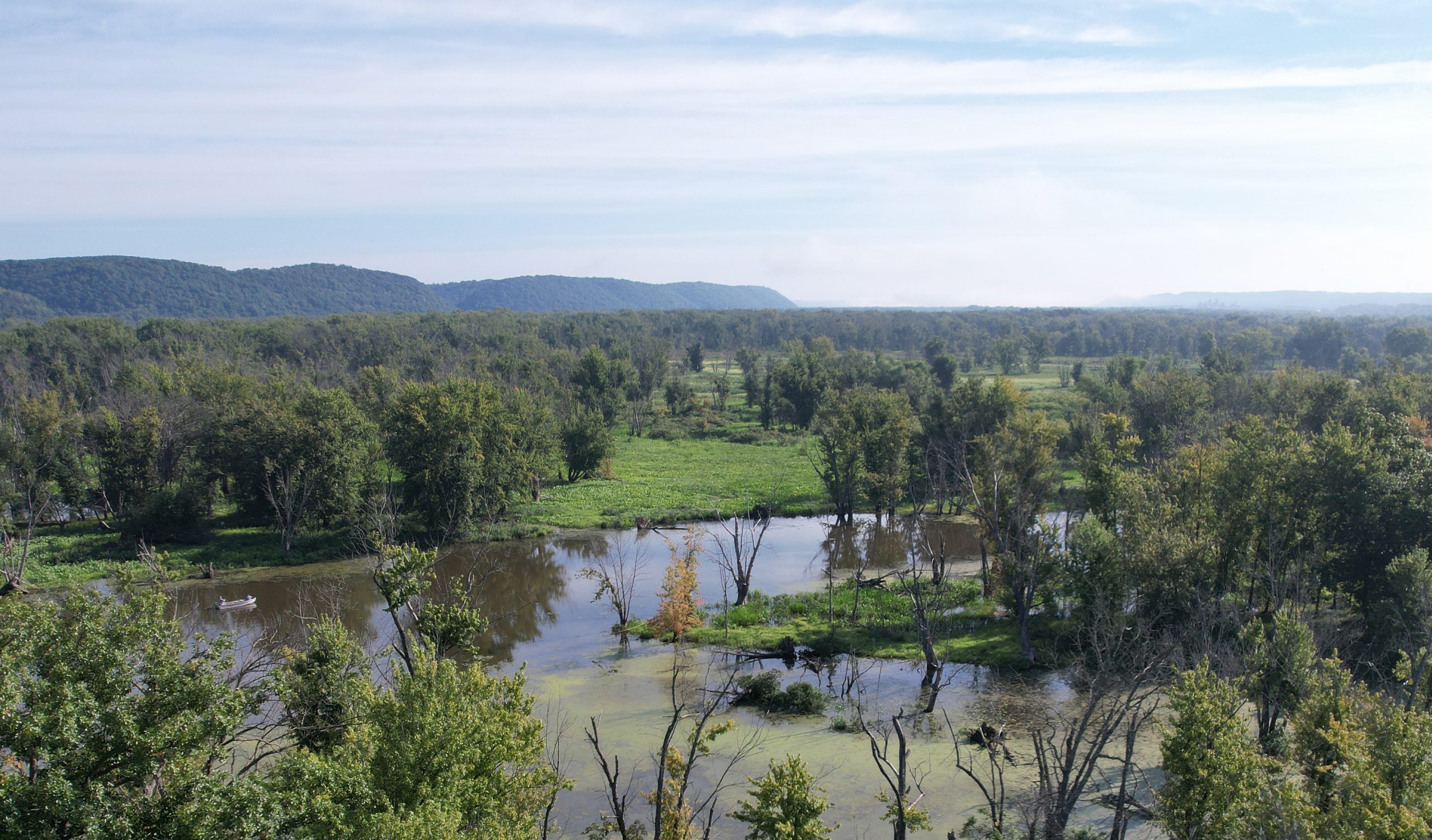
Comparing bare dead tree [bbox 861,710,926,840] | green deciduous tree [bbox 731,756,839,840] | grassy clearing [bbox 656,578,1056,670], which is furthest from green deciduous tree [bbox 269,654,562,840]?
grassy clearing [bbox 656,578,1056,670]

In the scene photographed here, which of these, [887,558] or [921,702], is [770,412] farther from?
[921,702]

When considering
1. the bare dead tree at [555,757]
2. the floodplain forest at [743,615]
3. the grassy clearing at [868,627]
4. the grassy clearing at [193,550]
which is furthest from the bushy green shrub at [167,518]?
the bare dead tree at [555,757]

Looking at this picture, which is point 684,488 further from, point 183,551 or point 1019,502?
point 1019,502

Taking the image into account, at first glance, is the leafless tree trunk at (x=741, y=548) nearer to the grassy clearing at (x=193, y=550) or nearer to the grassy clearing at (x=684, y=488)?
the grassy clearing at (x=684, y=488)

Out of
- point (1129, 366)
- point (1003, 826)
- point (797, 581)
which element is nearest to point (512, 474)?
point (797, 581)

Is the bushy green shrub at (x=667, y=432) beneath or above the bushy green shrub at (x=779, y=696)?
above

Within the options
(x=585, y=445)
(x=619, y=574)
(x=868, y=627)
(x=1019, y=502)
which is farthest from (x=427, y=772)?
(x=585, y=445)
